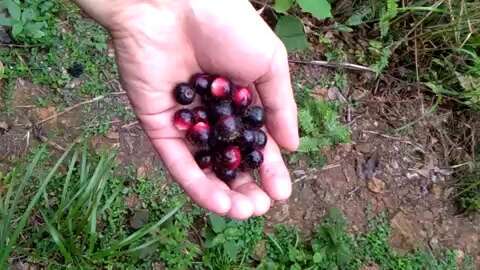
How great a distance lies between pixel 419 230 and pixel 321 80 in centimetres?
84

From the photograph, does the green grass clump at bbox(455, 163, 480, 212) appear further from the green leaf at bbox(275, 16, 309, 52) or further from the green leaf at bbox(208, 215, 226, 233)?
the green leaf at bbox(208, 215, 226, 233)

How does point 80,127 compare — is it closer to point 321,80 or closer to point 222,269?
point 222,269

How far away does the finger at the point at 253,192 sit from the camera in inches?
79.0

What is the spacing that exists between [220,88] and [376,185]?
3.92ft

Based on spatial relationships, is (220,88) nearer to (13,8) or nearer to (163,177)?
(163,177)

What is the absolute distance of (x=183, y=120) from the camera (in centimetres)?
212

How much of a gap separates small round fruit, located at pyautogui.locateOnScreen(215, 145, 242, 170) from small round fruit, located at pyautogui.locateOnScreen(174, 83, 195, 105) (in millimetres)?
195

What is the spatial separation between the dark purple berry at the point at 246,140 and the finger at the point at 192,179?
6.3 inches

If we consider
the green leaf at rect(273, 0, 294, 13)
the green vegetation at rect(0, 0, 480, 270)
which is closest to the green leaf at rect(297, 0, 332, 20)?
the green vegetation at rect(0, 0, 480, 270)

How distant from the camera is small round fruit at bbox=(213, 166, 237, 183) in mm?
2084

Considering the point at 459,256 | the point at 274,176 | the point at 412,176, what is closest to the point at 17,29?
the point at 274,176

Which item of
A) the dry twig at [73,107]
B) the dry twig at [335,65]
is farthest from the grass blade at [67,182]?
the dry twig at [335,65]

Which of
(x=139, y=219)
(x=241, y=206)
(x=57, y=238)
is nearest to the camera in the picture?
(x=241, y=206)

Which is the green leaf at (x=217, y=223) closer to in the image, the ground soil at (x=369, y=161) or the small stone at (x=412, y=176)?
the ground soil at (x=369, y=161)
